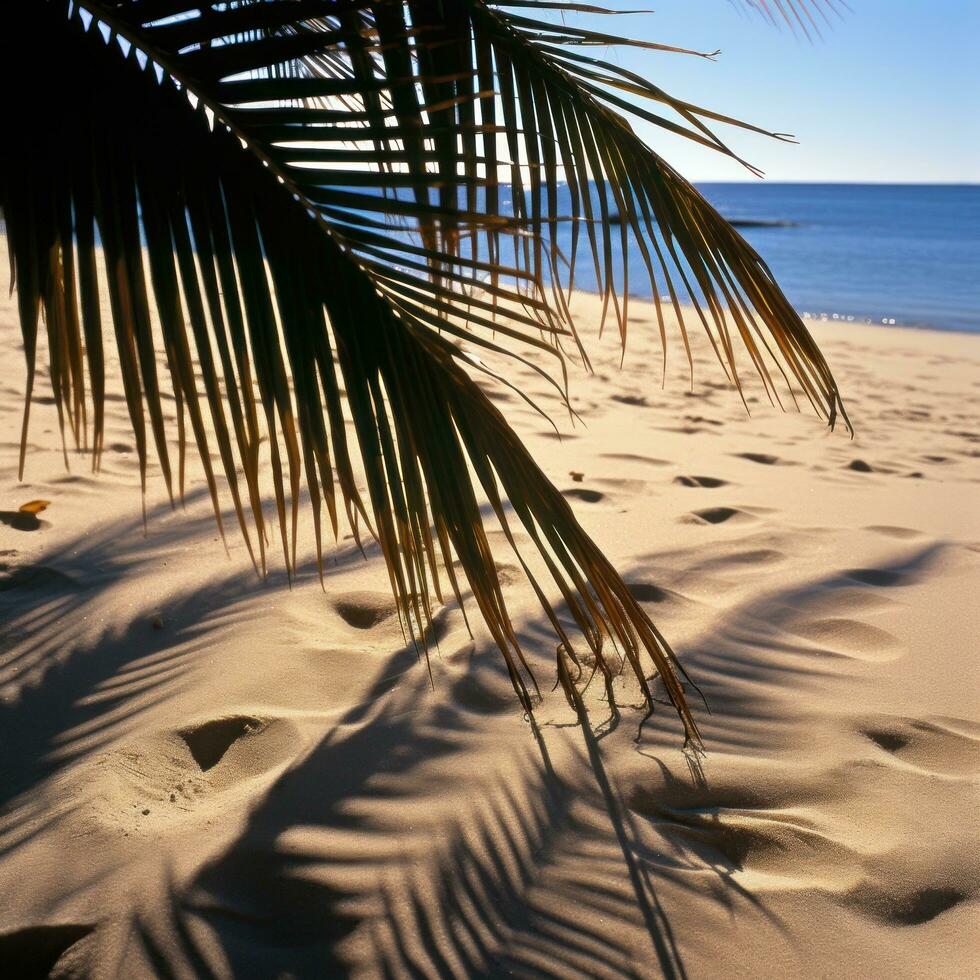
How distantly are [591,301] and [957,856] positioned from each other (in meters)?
10.7

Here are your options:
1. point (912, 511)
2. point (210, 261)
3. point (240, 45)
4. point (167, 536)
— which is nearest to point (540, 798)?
point (210, 261)

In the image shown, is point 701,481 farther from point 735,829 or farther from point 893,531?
point 735,829

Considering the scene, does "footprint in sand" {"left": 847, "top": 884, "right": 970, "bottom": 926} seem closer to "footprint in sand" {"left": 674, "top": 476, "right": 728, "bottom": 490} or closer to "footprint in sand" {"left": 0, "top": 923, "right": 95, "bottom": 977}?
"footprint in sand" {"left": 0, "top": 923, "right": 95, "bottom": 977}

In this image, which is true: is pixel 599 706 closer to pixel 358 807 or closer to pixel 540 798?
pixel 540 798

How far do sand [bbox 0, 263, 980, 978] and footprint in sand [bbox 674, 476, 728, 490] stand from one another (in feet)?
1.53

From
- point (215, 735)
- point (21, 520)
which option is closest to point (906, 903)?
point (215, 735)

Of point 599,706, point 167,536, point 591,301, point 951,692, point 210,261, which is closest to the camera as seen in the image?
point 210,261

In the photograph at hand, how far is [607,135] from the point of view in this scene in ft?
4.44

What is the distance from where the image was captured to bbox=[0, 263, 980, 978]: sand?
1227 mm

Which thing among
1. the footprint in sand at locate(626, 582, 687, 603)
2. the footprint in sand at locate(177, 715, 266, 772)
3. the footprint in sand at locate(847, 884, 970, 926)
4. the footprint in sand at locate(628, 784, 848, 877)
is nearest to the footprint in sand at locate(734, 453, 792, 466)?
the footprint in sand at locate(626, 582, 687, 603)

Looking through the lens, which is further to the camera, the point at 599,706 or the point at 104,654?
the point at 104,654

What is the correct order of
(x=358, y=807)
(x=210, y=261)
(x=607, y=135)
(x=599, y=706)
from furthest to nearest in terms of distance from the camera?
(x=599, y=706) < (x=358, y=807) < (x=607, y=135) < (x=210, y=261)

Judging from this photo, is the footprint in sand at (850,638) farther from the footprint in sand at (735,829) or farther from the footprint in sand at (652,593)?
the footprint in sand at (735,829)

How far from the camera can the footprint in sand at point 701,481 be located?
126 inches
